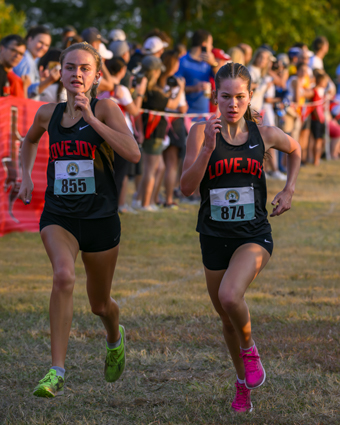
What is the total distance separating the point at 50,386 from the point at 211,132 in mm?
1490

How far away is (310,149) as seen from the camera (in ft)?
56.1

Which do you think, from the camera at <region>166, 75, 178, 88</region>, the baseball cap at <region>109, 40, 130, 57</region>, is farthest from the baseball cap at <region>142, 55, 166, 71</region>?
the camera at <region>166, 75, 178, 88</region>

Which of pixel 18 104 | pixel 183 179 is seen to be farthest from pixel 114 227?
pixel 18 104

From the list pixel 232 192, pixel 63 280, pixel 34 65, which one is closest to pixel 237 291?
pixel 232 192

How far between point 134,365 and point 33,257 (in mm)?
3318

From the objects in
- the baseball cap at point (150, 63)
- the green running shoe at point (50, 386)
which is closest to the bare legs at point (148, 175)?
the baseball cap at point (150, 63)

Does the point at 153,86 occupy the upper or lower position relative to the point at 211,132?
upper

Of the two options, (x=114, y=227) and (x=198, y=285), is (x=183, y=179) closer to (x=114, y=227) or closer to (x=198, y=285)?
(x=114, y=227)

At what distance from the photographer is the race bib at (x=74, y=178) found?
12.1 ft

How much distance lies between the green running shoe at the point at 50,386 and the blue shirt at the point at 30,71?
5704 millimetres

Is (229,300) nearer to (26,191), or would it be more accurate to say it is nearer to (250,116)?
(250,116)

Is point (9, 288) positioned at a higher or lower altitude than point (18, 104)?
lower

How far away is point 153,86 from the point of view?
9.83 meters

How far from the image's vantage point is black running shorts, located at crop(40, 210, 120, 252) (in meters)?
3.72
